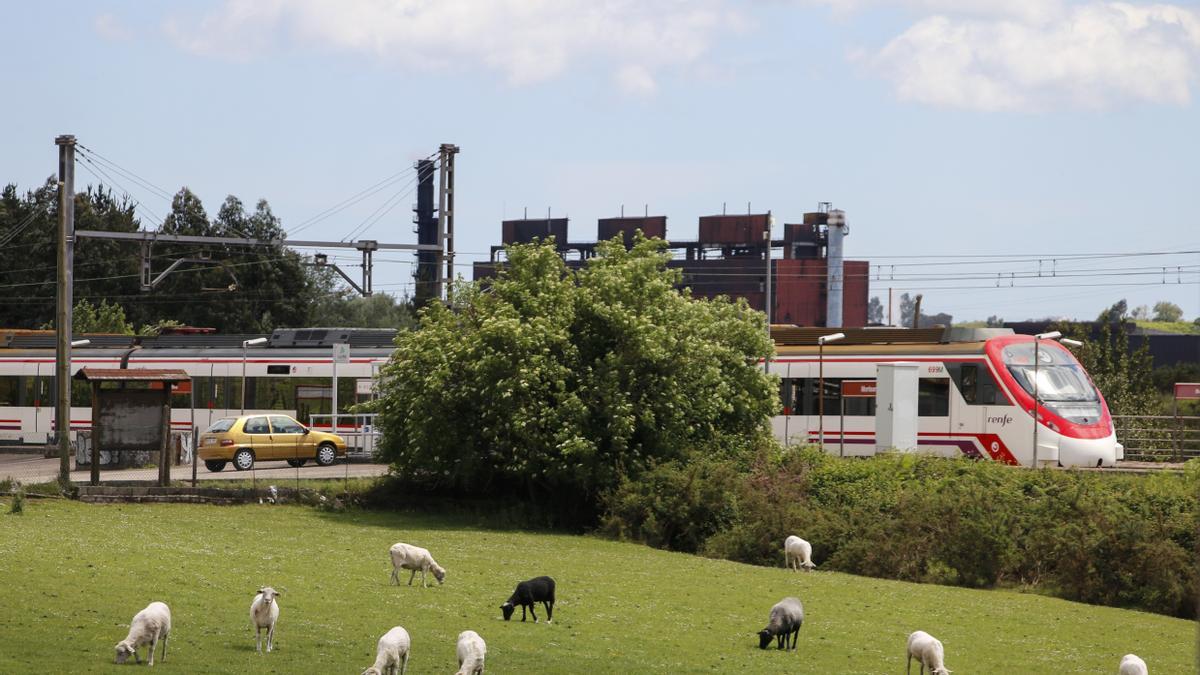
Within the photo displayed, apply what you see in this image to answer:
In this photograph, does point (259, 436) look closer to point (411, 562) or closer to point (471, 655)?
point (411, 562)

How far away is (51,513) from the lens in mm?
29766

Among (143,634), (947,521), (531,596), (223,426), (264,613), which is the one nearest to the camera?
(143,634)

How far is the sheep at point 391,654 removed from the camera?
47.5ft

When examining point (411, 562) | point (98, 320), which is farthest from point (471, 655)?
point (98, 320)

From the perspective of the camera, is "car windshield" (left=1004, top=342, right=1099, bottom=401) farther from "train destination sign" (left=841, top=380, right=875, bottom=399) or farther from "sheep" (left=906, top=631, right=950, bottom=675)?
"sheep" (left=906, top=631, right=950, bottom=675)

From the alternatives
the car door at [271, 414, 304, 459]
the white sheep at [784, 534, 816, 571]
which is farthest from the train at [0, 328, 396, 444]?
the white sheep at [784, 534, 816, 571]

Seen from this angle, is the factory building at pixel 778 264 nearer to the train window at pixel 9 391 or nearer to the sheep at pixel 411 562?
the train window at pixel 9 391

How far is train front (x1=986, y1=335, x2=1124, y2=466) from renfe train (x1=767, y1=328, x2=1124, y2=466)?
28 mm

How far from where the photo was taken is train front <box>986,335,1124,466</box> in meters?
40.3

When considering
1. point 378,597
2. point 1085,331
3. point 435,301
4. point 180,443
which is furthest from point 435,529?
point 1085,331

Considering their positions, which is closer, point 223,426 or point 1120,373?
point 223,426

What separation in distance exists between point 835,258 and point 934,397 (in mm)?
87386

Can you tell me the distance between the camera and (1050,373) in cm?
4159

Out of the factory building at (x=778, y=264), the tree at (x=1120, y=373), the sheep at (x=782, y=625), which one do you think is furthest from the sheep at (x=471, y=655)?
the factory building at (x=778, y=264)
